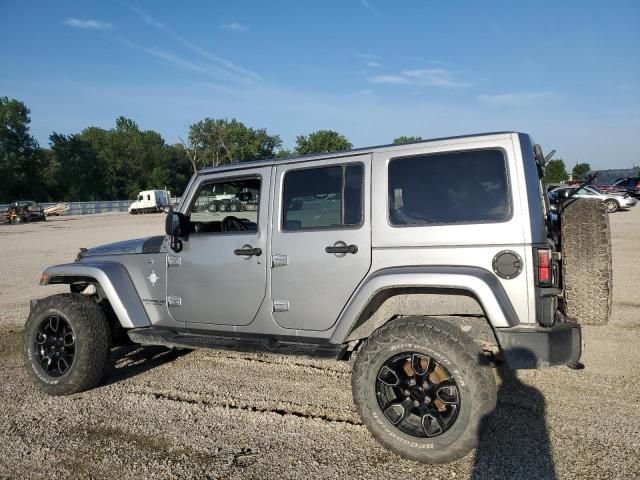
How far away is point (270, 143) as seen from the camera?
8306 centimetres

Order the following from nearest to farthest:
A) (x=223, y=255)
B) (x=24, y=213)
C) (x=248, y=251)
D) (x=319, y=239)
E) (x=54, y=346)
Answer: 1. (x=319, y=239)
2. (x=248, y=251)
3. (x=223, y=255)
4. (x=54, y=346)
5. (x=24, y=213)

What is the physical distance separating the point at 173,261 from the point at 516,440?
298cm

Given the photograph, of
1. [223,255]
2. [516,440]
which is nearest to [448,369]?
[516,440]

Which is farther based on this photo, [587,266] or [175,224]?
[175,224]

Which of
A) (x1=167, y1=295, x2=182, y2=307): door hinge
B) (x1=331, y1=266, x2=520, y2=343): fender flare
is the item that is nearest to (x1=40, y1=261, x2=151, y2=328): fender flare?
(x1=167, y1=295, x2=182, y2=307): door hinge

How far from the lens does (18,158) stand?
65625 millimetres

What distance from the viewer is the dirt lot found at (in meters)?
3.15

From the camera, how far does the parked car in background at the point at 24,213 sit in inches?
1496

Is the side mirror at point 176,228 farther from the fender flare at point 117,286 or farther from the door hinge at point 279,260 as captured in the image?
the door hinge at point 279,260

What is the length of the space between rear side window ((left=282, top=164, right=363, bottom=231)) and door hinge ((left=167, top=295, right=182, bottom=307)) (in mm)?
1181

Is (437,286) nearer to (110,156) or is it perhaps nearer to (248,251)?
(248,251)

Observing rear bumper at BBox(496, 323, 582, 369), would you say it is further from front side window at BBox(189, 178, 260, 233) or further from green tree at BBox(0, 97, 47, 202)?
green tree at BBox(0, 97, 47, 202)

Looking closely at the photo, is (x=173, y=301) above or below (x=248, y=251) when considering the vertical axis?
below

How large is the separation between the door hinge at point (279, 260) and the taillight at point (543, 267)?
1.73 m
